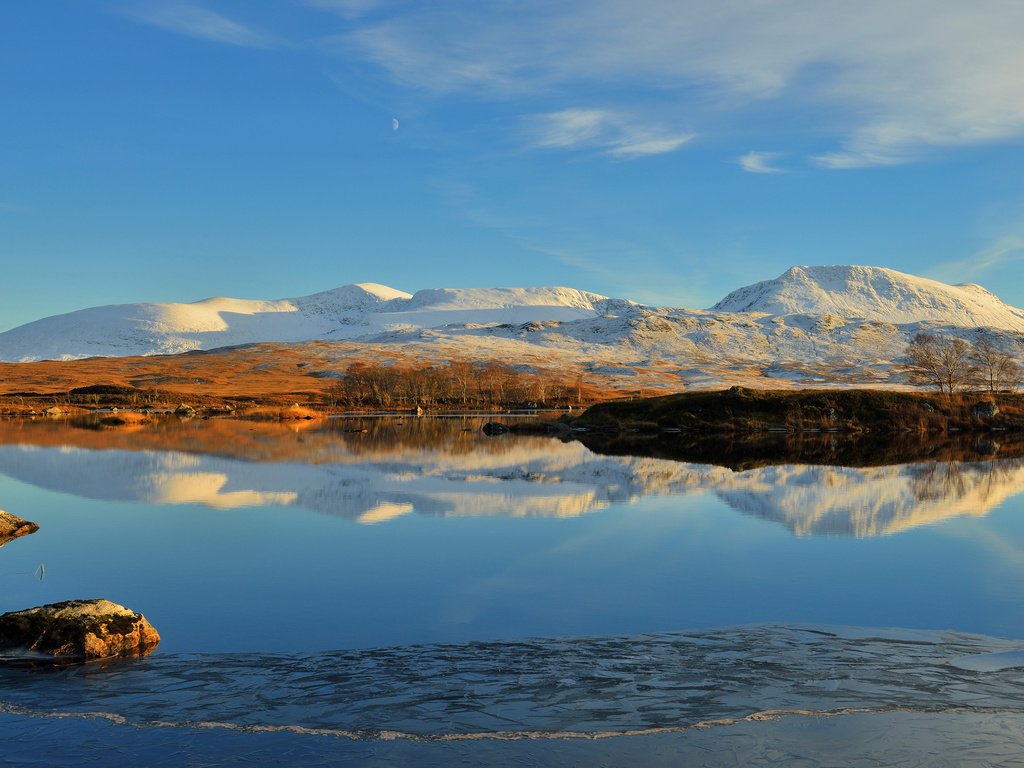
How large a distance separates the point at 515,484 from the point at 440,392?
101 metres

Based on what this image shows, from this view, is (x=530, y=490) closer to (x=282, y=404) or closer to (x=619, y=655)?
(x=619, y=655)

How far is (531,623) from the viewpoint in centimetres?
1260

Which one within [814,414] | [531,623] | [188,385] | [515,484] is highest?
[188,385]

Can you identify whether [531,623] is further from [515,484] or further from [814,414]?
[814,414]

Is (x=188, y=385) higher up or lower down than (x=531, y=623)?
higher up

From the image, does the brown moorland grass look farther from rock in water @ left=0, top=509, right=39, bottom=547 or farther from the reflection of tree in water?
rock in water @ left=0, top=509, right=39, bottom=547

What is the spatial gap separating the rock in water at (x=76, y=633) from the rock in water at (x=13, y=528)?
9.31 metres

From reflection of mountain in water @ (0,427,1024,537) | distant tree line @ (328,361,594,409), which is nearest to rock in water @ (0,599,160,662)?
reflection of mountain in water @ (0,427,1024,537)

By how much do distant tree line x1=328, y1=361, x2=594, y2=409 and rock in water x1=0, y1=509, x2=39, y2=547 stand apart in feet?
325

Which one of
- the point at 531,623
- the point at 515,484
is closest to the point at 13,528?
the point at 531,623

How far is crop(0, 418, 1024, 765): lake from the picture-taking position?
28.1 feet

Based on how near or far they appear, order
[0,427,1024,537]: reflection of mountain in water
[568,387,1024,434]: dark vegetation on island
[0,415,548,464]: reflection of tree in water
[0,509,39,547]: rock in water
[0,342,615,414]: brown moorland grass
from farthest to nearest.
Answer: [0,342,615,414]: brown moorland grass < [568,387,1024,434]: dark vegetation on island < [0,415,548,464]: reflection of tree in water < [0,427,1024,537]: reflection of mountain in water < [0,509,39,547]: rock in water

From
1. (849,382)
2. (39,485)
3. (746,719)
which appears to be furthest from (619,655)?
(849,382)

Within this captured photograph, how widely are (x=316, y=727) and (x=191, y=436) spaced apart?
52073 mm
